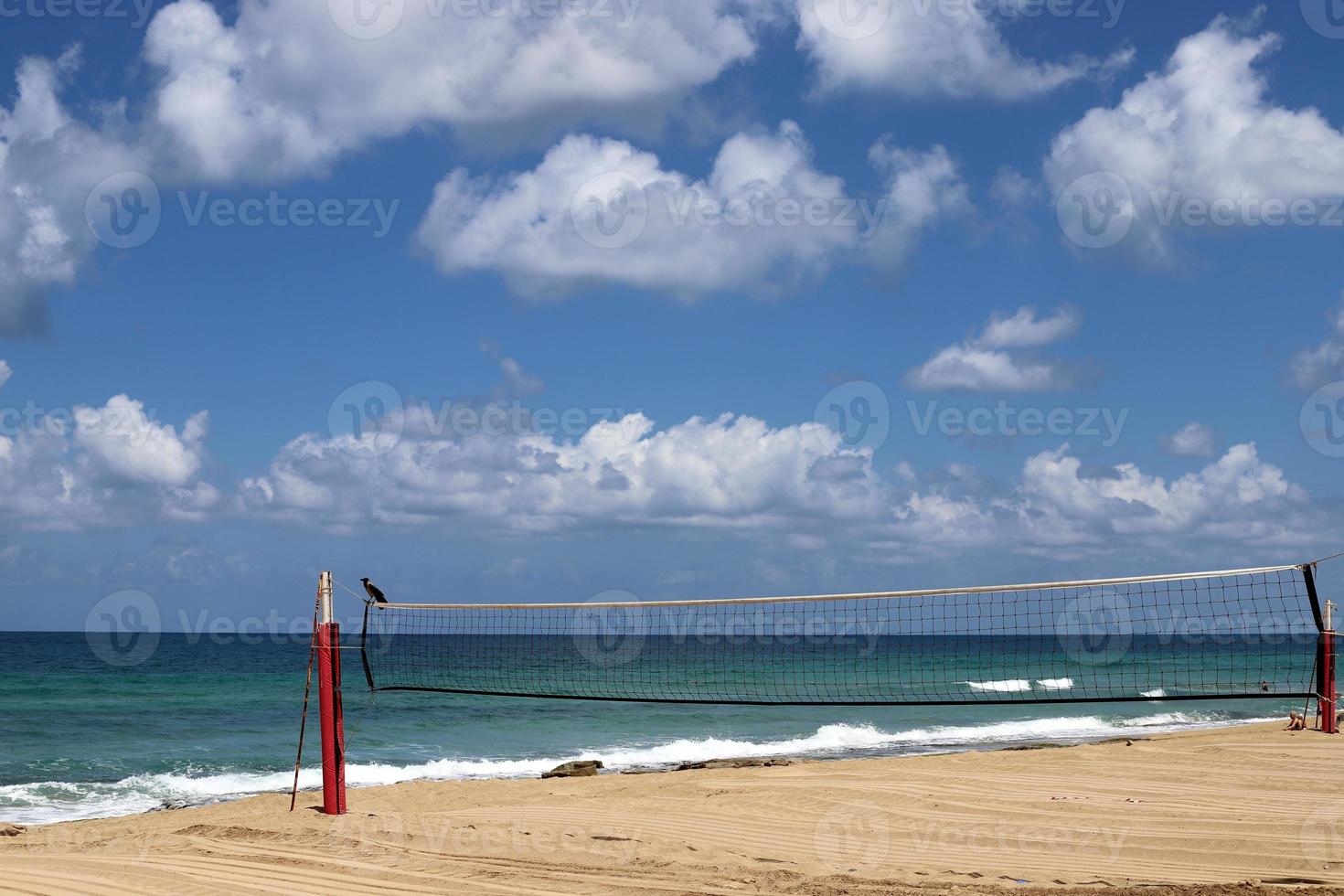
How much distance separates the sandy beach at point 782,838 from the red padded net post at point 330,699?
296mm

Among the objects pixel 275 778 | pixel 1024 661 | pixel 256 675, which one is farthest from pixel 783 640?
pixel 275 778

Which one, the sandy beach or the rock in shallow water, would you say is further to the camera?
the rock in shallow water

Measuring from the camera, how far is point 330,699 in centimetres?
926

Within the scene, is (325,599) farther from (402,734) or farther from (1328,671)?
(402,734)

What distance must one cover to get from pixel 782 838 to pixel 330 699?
382 centimetres

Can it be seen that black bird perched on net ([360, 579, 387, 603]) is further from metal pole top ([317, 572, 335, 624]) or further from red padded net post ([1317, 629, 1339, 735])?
red padded net post ([1317, 629, 1339, 735])

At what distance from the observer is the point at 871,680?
41.8m

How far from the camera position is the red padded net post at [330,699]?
30.1 feet

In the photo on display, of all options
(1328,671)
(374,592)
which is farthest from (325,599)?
(1328,671)

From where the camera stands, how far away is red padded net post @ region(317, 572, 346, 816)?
9188 mm

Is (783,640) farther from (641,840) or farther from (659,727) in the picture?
(641,840)

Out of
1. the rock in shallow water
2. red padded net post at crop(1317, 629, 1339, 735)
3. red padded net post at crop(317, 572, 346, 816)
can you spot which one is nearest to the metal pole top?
red padded net post at crop(317, 572, 346, 816)

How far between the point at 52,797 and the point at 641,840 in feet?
33.9

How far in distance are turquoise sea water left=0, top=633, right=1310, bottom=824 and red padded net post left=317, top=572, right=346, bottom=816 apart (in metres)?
4.82
